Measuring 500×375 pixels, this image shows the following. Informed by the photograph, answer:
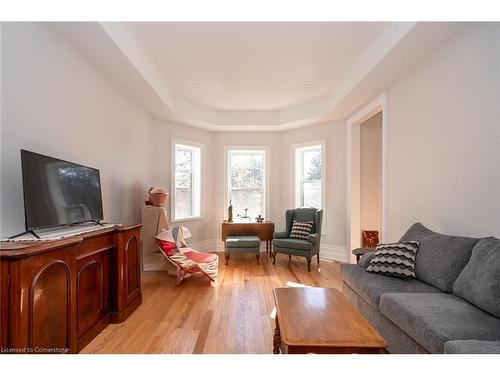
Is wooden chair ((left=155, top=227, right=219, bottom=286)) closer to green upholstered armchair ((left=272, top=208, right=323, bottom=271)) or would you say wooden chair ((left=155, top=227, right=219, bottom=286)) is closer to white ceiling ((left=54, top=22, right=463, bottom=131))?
green upholstered armchair ((left=272, top=208, right=323, bottom=271))

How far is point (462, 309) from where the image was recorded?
1.55 metres

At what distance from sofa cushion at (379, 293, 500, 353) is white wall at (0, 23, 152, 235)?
2.62m

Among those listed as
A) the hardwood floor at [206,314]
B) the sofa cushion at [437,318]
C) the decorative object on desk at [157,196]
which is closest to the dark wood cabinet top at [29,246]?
the hardwood floor at [206,314]

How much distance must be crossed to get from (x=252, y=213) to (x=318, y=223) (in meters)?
1.62

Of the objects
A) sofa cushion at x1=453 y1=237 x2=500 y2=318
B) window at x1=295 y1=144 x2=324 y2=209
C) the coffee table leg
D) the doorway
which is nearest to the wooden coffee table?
the coffee table leg

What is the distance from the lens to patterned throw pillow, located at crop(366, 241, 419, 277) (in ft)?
7.18

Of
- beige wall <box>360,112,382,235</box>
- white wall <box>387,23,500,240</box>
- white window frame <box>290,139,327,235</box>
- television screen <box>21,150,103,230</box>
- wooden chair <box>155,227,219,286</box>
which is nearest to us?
television screen <box>21,150,103,230</box>

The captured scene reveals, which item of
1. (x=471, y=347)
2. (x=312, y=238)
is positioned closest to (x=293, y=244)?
(x=312, y=238)

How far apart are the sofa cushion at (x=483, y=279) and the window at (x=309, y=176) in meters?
3.28

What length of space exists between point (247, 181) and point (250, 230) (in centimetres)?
114

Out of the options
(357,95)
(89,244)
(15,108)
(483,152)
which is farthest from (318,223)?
(15,108)

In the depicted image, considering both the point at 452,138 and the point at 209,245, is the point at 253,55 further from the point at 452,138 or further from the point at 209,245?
the point at 209,245

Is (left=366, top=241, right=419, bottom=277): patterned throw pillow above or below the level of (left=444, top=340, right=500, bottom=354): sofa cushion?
above

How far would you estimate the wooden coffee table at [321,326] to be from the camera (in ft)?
4.37
